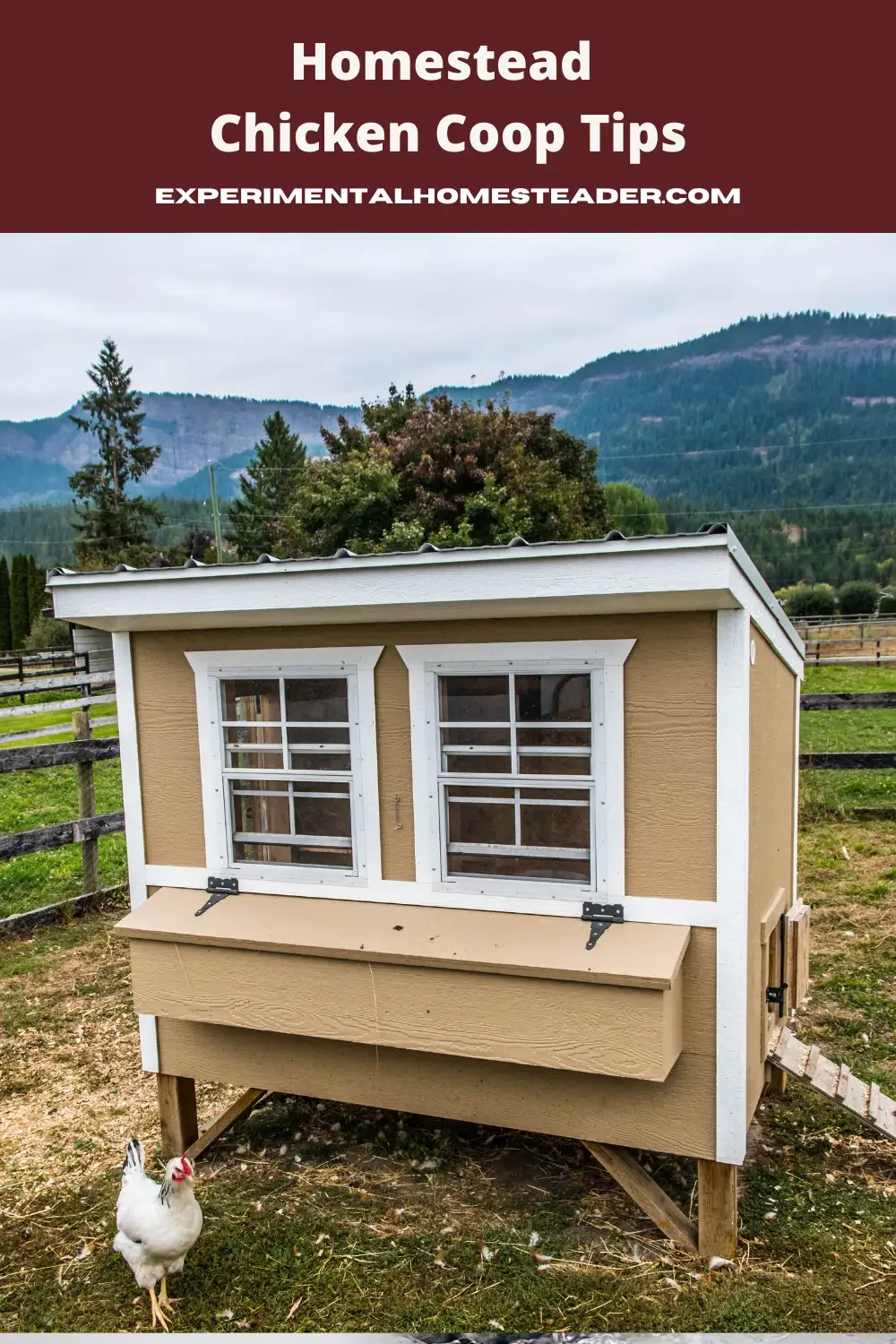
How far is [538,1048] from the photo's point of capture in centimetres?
342

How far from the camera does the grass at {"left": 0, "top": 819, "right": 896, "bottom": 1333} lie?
324 centimetres

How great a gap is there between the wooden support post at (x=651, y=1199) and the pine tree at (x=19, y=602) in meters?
39.4

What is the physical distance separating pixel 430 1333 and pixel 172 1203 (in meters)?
1.01

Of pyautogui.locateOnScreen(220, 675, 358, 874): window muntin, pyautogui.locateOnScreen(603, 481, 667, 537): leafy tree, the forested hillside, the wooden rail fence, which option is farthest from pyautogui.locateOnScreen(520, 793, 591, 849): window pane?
pyautogui.locateOnScreen(603, 481, 667, 537): leafy tree

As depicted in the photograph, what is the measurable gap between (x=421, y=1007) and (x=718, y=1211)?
1343mm

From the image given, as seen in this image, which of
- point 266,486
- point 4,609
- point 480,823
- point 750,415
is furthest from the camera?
point 750,415

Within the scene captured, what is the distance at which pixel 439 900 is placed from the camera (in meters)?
3.84

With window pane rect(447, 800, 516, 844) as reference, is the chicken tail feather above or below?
below

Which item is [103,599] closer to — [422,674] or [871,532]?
[422,674]

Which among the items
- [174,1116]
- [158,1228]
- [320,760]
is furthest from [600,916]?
[174,1116]

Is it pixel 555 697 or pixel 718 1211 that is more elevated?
pixel 555 697

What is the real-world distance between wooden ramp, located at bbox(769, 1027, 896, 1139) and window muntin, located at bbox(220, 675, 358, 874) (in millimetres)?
2109

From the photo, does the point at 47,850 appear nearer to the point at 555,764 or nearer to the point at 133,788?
the point at 133,788

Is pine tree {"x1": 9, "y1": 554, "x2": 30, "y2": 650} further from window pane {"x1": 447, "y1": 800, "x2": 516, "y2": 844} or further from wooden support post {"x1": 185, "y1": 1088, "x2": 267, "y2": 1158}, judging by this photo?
window pane {"x1": 447, "y1": 800, "x2": 516, "y2": 844}
